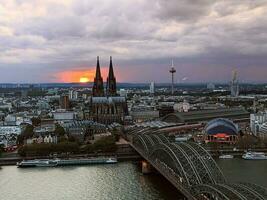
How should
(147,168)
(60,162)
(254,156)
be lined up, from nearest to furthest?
1. (147,168)
2. (60,162)
3. (254,156)

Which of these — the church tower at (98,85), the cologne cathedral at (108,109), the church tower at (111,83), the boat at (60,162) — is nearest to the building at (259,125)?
the cologne cathedral at (108,109)

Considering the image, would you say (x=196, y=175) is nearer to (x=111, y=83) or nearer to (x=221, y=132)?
(x=221, y=132)

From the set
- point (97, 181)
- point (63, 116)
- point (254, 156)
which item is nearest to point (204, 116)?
point (63, 116)

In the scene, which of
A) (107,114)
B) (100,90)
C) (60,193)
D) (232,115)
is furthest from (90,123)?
(60,193)

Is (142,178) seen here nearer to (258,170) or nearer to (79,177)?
(79,177)

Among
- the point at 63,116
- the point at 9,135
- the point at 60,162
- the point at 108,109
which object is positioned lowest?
the point at 60,162

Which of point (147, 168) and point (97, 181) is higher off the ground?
point (147, 168)

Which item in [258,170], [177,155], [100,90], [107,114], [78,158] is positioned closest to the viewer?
[177,155]
